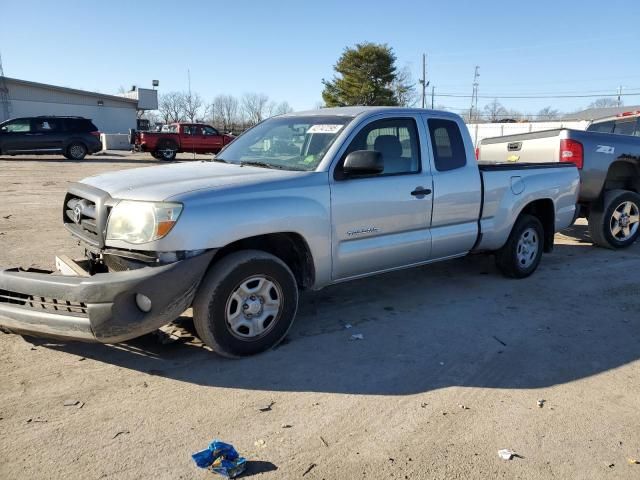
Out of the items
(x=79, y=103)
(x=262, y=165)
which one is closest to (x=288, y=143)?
(x=262, y=165)

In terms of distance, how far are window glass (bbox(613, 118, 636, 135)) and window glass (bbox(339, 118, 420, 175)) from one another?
935 centimetres

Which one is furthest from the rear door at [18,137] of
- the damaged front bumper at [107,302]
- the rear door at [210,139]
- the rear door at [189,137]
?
the damaged front bumper at [107,302]

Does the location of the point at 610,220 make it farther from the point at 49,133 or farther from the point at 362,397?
the point at 49,133

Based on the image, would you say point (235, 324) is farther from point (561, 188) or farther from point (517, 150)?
point (517, 150)

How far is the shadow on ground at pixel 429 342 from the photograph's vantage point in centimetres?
361

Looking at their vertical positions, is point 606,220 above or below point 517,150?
below

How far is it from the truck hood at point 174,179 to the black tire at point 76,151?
21.9m

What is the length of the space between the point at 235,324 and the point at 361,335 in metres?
1.12

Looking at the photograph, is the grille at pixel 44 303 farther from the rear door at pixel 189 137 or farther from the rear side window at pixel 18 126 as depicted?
the rear door at pixel 189 137

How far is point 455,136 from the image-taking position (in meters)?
5.18

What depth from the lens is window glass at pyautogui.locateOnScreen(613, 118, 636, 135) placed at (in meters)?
11.9

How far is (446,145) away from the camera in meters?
5.07

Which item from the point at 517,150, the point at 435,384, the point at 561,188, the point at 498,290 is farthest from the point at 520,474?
the point at 517,150

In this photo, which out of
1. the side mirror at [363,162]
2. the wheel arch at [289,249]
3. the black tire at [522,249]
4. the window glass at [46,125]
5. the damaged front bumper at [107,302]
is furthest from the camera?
the window glass at [46,125]
